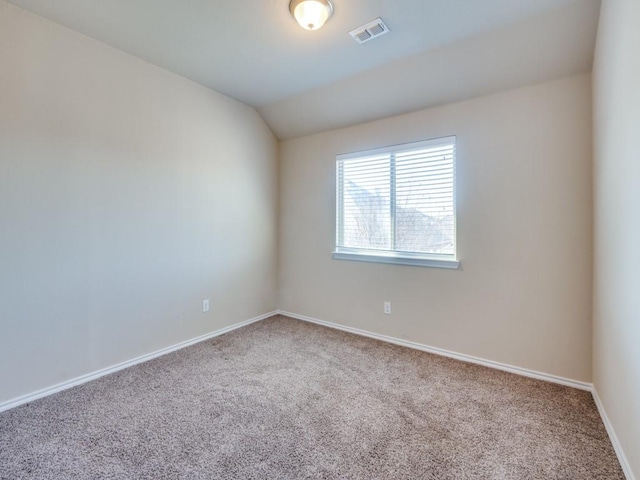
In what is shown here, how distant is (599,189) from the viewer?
191cm

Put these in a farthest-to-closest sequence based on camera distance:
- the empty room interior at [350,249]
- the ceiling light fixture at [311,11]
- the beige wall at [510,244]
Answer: the beige wall at [510,244] < the ceiling light fixture at [311,11] < the empty room interior at [350,249]

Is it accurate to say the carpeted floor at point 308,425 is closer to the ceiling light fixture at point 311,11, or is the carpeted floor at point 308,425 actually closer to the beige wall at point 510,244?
the beige wall at point 510,244

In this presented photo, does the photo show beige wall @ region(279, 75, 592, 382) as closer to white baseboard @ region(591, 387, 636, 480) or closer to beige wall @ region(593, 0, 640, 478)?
beige wall @ region(593, 0, 640, 478)

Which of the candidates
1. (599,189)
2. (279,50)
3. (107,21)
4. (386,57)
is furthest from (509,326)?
(107,21)

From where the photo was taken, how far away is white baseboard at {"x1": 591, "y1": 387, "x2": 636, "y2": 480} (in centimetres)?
137

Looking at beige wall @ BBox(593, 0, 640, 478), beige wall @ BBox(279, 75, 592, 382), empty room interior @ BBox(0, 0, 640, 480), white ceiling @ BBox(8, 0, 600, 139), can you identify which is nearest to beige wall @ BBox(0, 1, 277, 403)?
empty room interior @ BBox(0, 0, 640, 480)

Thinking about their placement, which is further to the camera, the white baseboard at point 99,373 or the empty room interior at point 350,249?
the white baseboard at point 99,373

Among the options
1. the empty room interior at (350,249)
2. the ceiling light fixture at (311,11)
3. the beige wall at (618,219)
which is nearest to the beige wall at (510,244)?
the empty room interior at (350,249)

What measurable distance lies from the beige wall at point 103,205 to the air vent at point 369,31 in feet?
5.38

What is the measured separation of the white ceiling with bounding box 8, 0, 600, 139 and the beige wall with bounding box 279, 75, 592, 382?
21 cm

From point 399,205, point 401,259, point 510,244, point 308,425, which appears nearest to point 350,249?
point 401,259

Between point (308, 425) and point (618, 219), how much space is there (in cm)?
203

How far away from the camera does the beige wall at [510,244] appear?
215 cm

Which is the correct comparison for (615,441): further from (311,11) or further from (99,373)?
(99,373)
